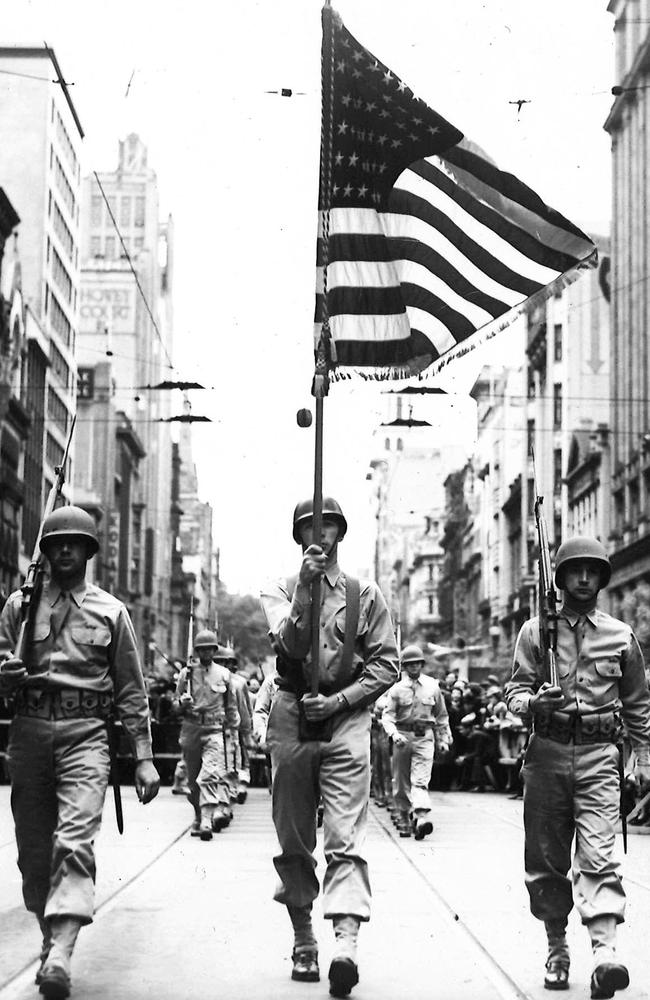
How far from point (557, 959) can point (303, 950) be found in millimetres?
1101

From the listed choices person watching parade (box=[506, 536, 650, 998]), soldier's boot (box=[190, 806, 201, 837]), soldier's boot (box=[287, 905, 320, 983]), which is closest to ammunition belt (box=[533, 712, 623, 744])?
person watching parade (box=[506, 536, 650, 998])

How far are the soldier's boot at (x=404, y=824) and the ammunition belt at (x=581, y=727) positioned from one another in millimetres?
10197

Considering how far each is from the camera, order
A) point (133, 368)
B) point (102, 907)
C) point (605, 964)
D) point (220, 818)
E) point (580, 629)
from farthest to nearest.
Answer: point (133, 368)
point (220, 818)
point (102, 907)
point (580, 629)
point (605, 964)

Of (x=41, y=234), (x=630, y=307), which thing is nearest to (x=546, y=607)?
(x=630, y=307)

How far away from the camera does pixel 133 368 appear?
137625 millimetres

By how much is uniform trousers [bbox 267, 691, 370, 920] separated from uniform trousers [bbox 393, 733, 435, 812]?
1068cm

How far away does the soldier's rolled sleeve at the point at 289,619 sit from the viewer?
7.65 metres

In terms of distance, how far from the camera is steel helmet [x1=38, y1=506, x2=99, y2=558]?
25.2 feet

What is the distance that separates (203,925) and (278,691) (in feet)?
A: 7.80

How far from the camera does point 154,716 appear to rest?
1204 inches

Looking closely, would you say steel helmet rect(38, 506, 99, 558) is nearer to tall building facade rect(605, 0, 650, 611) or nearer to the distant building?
tall building facade rect(605, 0, 650, 611)

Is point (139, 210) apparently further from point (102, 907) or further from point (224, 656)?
point (102, 907)

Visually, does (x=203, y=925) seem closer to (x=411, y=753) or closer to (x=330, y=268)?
(x=330, y=268)

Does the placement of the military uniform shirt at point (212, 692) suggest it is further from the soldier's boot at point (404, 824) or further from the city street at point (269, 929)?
the soldier's boot at point (404, 824)
